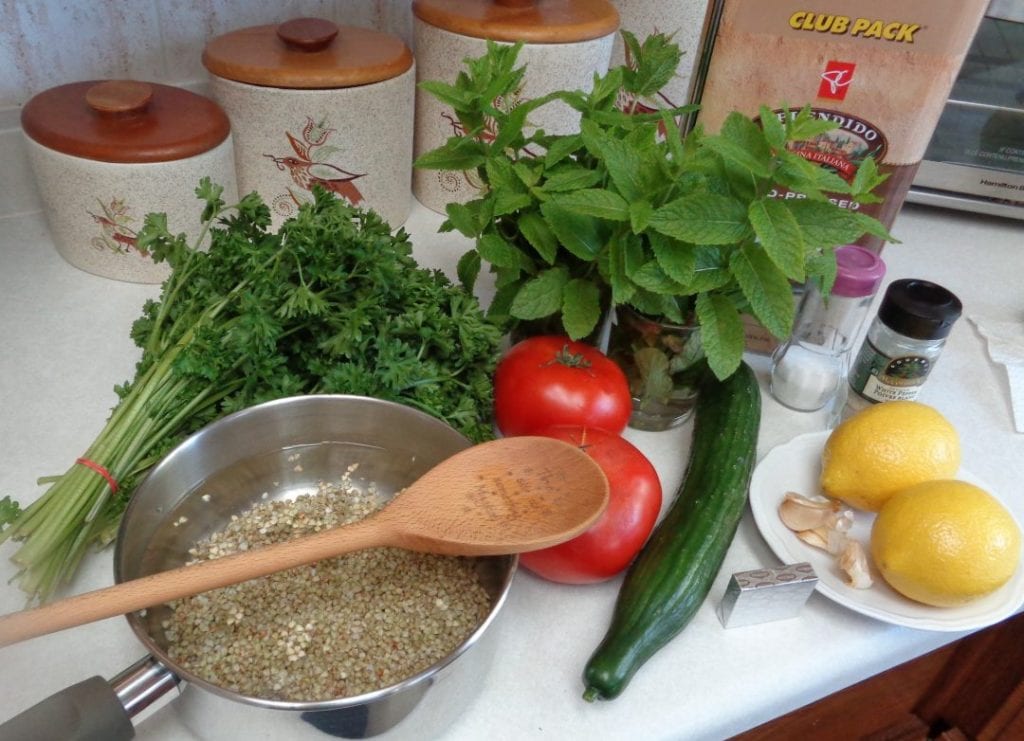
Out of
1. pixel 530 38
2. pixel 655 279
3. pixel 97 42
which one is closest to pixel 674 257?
pixel 655 279

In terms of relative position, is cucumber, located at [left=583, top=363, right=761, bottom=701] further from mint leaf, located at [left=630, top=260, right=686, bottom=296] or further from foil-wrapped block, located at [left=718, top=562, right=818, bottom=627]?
mint leaf, located at [left=630, top=260, right=686, bottom=296]

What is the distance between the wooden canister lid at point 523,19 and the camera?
0.86m

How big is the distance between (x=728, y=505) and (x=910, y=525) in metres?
0.13

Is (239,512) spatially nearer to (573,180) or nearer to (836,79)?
(573,180)

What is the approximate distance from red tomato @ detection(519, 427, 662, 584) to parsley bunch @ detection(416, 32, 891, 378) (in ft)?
0.31

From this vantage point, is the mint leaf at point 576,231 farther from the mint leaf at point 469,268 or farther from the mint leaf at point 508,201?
the mint leaf at point 469,268

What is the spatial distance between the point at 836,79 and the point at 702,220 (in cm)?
28

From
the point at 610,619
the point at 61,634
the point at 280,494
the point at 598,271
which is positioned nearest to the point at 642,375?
the point at 598,271

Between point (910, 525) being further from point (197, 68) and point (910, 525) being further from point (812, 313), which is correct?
point (197, 68)

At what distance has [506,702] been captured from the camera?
544 mm

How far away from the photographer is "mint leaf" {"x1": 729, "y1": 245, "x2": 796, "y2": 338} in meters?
0.59

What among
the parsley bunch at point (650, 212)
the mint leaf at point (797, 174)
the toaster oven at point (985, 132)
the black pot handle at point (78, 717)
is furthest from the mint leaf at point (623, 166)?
the toaster oven at point (985, 132)

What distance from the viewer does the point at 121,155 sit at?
760 millimetres

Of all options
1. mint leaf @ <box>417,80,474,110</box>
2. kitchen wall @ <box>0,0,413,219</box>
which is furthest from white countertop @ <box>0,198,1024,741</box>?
mint leaf @ <box>417,80,474,110</box>
